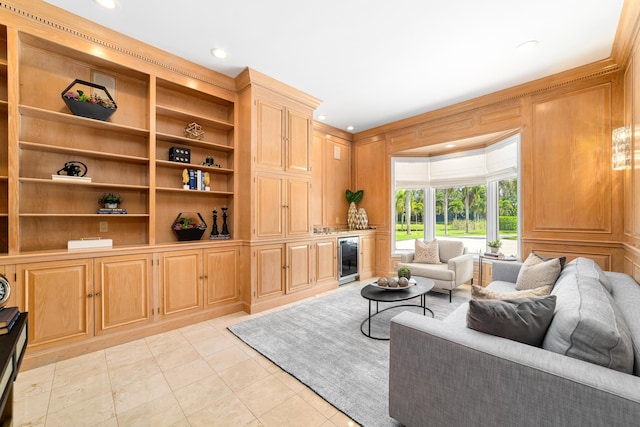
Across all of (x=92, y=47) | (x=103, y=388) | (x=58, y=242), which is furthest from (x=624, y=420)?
(x=92, y=47)

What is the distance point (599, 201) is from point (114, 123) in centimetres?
557

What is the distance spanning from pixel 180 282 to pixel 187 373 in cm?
115

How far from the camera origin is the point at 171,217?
3379 mm

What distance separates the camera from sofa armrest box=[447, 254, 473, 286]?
13.0 feet

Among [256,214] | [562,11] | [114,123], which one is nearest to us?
[562,11]

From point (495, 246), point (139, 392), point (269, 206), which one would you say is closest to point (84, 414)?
point (139, 392)

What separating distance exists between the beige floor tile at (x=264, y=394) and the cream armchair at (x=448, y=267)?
2.59m

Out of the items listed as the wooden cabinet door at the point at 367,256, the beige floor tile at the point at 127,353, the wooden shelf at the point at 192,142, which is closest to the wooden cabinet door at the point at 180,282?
the beige floor tile at the point at 127,353

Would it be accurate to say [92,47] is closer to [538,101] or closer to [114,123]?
[114,123]

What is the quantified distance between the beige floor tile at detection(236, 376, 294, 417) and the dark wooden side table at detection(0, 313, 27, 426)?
46.8 inches

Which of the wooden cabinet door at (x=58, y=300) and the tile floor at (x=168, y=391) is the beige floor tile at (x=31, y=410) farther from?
the wooden cabinet door at (x=58, y=300)

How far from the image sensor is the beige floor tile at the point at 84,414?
1682mm

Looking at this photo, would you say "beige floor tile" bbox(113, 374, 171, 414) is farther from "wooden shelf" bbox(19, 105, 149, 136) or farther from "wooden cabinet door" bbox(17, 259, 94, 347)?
"wooden shelf" bbox(19, 105, 149, 136)

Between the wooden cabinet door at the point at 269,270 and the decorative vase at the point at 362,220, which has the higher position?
the decorative vase at the point at 362,220
